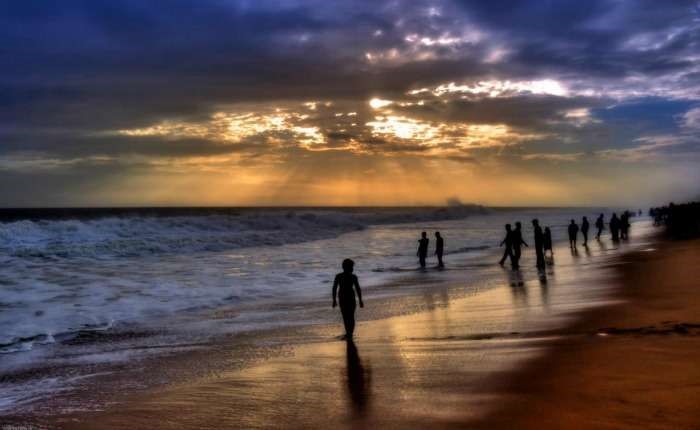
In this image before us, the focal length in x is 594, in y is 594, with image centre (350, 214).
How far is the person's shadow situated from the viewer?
6510 millimetres

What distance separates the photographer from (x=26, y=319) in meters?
13.6

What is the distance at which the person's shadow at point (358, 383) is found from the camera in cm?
651

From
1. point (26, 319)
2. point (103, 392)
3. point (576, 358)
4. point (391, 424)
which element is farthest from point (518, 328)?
point (26, 319)

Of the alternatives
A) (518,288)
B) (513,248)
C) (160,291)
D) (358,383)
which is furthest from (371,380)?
(513,248)

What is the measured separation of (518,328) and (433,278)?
1048 cm

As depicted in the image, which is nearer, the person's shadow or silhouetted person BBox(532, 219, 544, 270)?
the person's shadow

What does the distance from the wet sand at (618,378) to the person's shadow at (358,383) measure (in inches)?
54.1

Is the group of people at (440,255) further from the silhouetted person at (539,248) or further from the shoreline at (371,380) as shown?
the shoreline at (371,380)

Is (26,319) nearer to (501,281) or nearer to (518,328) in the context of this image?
(518,328)

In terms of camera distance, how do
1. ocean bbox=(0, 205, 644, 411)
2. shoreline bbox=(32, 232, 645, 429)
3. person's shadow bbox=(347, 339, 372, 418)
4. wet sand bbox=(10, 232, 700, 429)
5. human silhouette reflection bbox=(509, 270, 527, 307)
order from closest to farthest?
wet sand bbox=(10, 232, 700, 429), shoreline bbox=(32, 232, 645, 429), person's shadow bbox=(347, 339, 372, 418), ocean bbox=(0, 205, 644, 411), human silhouette reflection bbox=(509, 270, 527, 307)

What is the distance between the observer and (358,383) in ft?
24.3

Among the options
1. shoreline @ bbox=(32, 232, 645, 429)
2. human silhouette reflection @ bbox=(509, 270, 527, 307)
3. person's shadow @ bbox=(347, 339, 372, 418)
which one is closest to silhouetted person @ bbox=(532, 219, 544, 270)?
human silhouette reflection @ bbox=(509, 270, 527, 307)

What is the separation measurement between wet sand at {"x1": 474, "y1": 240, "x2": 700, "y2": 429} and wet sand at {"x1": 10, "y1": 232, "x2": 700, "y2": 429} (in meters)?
0.02

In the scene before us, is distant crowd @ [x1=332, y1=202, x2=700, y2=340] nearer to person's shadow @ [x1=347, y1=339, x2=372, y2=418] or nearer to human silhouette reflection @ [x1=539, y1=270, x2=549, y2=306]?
human silhouette reflection @ [x1=539, y1=270, x2=549, y2=306]
